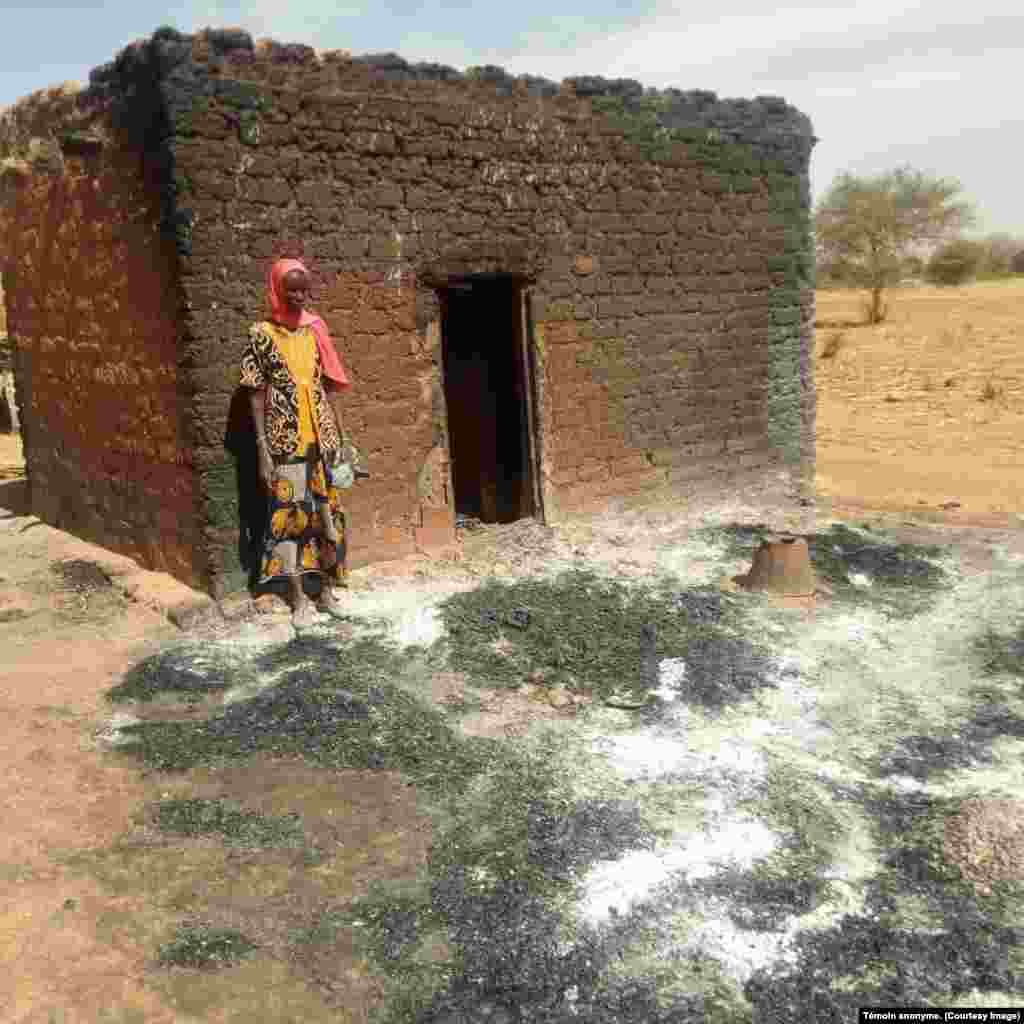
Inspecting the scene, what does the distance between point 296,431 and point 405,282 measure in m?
1.36

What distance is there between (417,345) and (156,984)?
4409mm

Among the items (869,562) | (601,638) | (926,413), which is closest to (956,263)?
(926,413)

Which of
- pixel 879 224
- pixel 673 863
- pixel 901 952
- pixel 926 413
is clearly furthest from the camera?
pixel 879 224

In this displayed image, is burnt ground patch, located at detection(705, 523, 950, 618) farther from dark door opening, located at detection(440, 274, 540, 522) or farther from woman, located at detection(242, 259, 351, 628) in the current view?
woman, located at detection(242, 259, 351, 628)

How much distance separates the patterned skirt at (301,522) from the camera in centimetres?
574

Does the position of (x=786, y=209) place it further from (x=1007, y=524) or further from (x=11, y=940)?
(x=11, y=940)

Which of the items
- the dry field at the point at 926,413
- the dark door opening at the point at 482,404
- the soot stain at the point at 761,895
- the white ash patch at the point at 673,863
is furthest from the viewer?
the dry field at the point at 926,413

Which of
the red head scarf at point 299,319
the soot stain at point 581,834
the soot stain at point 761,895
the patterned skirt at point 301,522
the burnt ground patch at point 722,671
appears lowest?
the soot stain at point 761,895

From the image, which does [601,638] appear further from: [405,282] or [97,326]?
[97,326]

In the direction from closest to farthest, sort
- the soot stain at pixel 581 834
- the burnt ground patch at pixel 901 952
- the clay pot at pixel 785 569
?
the burnt ground patch at pixel 901 952, the soot stain at pixel 581 834, the clay pot at pixel 785 569

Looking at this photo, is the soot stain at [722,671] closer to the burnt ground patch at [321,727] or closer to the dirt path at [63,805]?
the burnt ground patch at [321,727]

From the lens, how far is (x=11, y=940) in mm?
3107

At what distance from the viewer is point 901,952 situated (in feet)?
9.95

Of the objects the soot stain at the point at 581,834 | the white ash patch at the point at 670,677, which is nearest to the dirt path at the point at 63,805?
the soot stain at the point at 581,834
